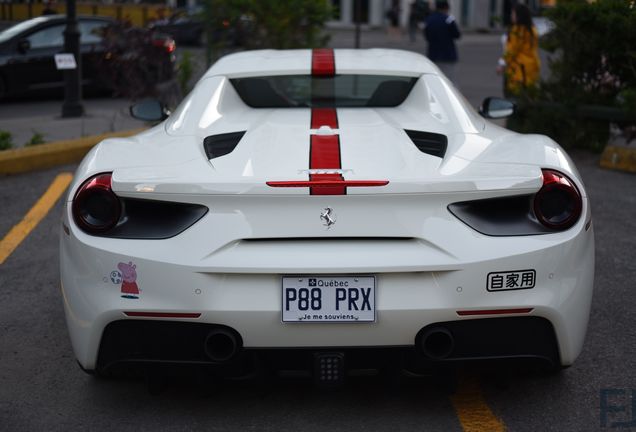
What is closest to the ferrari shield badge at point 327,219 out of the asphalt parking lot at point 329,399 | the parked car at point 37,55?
the asphalt parking lot at point 329,399

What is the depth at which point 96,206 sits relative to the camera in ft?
11.8

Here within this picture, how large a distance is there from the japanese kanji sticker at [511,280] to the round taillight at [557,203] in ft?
0.71

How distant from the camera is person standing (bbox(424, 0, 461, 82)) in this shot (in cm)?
1335

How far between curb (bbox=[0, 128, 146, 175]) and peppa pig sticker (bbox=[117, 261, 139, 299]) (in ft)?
20.0

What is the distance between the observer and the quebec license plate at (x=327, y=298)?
3.37 m

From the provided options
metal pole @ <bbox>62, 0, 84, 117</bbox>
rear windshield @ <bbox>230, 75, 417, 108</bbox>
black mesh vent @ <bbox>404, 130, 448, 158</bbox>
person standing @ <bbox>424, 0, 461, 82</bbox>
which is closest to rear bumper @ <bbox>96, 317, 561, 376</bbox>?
black mesh vent @ <bbox>404, 130, 448, 158</bbox>

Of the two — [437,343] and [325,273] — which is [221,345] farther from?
[437,343]

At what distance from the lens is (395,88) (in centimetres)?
512

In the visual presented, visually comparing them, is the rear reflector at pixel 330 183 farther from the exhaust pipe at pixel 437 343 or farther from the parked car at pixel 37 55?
the parked car at pixel 37 55

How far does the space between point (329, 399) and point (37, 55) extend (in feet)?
43.9

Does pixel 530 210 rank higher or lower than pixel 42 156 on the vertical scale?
higher

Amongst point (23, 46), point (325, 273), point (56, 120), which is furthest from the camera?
point (23, 46)

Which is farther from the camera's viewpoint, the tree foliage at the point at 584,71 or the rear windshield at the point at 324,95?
the tree foliage at the point at 584,71

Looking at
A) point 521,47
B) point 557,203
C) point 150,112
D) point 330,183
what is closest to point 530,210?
point 557,203
